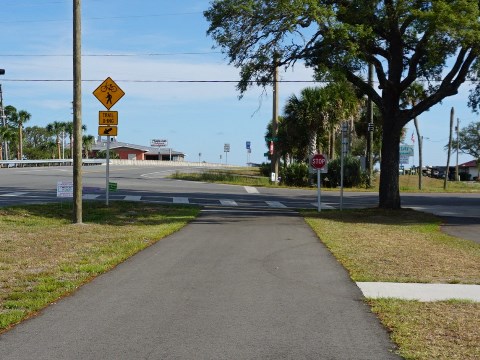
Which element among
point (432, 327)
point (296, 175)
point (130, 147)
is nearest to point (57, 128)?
point (130, 147)

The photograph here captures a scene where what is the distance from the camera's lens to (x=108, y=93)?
19.0 meters

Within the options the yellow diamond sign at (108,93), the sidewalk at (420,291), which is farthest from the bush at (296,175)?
the sidewalk at (420,291)

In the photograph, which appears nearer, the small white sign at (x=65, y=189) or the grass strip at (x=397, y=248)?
the grass strip at (x=397, y=248)

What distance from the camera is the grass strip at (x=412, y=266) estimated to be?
5.84 m

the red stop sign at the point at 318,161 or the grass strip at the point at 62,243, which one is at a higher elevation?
the red stop sign at the point at 318,161

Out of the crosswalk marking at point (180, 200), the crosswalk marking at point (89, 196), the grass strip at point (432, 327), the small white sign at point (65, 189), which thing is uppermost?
the small white sign at point (65, 189)

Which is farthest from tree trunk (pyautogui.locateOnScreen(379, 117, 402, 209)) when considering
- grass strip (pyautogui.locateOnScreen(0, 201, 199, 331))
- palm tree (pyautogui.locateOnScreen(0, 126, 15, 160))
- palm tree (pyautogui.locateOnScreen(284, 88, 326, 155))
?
palm tree (pyautogui.locateOnScreen(0, 126, 15, 160))

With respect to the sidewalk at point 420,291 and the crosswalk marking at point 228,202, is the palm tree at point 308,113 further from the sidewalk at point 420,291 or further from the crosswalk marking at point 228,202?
the sidewalk at point 420,291

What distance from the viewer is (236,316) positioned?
680cm

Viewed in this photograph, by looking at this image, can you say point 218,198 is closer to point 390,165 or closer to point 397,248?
point 390,165

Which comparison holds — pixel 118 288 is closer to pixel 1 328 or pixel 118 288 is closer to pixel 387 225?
pixel 1 328

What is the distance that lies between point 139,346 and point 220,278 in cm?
335

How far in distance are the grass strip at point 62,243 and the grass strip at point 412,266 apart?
13.1 ft

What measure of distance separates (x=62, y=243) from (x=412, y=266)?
6.91m
